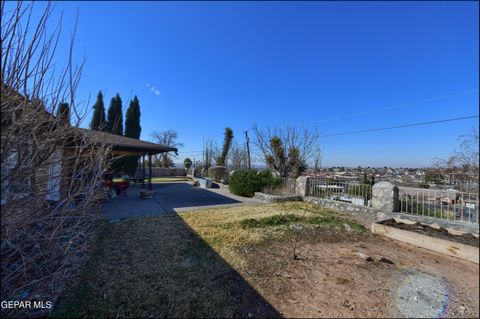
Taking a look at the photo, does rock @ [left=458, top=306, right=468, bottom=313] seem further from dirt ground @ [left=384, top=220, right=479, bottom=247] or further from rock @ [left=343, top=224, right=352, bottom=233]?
rock @ [left=343, top=224, right=352, bottom=233]

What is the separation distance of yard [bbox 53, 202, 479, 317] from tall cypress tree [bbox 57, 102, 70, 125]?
6.48ft

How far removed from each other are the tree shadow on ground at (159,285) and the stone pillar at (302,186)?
22.2ft

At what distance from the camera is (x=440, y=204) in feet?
19.8

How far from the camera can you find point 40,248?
191 cm

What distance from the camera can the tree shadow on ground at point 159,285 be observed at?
241 centimetres

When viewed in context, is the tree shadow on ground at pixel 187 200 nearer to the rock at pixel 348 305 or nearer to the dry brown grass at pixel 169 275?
the dry brown grass at pixel 169 275

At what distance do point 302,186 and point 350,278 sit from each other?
7.12 metres

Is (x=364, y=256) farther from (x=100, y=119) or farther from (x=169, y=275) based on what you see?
(x=100, y=119)

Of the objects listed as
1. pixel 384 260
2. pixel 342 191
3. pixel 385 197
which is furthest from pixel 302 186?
pixel 384 260

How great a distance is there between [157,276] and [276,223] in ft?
12.0

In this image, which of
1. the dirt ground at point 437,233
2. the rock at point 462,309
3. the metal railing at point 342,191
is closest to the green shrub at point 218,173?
the metal railing at point 342,191

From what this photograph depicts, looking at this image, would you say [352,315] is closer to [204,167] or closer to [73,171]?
[73,171]

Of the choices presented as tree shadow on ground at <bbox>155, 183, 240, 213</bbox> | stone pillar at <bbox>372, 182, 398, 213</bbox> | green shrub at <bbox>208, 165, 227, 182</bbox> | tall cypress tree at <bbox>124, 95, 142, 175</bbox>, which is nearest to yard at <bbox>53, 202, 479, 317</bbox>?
stone pillar at <bbox>372, 182, 398, 213</bbox>

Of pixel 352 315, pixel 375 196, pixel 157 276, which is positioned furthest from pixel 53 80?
pixel 375 196
